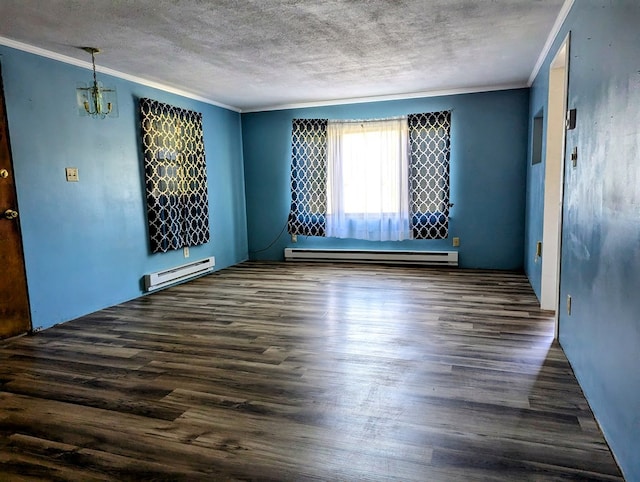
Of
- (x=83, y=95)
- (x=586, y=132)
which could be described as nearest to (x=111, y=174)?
(x=83, y=95)

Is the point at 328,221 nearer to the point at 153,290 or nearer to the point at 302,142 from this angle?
the point at 302,142

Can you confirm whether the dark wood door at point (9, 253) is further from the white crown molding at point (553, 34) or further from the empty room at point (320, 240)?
the white crown molding at point (553, 34)

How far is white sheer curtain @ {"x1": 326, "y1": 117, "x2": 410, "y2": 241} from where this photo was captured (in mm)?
5691

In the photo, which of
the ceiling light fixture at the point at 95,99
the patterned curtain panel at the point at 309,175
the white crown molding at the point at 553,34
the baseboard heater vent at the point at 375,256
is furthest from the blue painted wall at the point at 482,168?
the ceiling light fixture at the point at 95,99

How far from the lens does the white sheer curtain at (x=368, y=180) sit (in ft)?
18.7

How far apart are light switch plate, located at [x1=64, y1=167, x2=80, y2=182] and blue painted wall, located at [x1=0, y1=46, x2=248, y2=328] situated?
0.15 feet

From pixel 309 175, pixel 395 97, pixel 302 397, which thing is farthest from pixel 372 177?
pixel 302 397

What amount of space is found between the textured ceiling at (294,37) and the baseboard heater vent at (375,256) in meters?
2.20

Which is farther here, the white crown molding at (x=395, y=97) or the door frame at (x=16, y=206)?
the white crown molding at (x=395, y=97)

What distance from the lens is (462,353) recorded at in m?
2.79

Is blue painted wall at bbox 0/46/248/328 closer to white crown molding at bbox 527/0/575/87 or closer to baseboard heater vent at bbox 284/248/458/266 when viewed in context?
baseboard heater vent at bbox 284/248/458/266

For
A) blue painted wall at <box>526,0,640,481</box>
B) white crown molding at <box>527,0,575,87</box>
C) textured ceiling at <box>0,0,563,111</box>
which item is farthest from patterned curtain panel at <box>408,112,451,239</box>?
blue painted wall at <box>526,0,640,481</box>

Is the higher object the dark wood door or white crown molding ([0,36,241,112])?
white crown molding ([0,36,241,112])

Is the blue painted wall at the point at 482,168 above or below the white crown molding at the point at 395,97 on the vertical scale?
below
